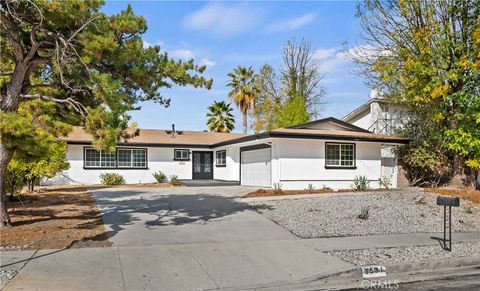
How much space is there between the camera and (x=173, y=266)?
7094 millimetres

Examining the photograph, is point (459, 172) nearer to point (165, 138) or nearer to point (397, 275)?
point (397, 275)

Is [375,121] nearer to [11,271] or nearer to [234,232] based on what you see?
[234,232]

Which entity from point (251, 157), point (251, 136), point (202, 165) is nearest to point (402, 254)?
point (251, 136)

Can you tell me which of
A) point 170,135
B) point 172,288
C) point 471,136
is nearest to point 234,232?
point 172,288

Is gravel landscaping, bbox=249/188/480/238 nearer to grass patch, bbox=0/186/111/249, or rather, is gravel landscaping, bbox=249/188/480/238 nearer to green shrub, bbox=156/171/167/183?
grass patch, bbox=0/186/111/249

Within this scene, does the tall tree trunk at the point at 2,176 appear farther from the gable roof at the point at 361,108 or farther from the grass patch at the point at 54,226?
the gable roof at the point at 361,108

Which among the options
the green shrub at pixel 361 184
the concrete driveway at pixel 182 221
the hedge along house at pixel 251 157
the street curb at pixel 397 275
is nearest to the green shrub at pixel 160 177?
the hedge along house at pixel 251 157

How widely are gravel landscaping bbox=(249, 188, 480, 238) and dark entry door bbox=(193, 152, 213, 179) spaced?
1478 cm

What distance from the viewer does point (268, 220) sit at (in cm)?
1202

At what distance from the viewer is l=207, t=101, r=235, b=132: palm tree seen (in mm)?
38750

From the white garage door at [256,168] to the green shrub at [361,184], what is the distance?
170 inches

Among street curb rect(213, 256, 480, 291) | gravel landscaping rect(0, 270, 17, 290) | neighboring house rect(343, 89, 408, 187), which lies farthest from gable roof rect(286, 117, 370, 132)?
gravel landscaping rect(0, 270, 17, 290)

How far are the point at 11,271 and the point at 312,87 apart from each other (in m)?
37.1

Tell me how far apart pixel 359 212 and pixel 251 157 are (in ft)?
34.4
